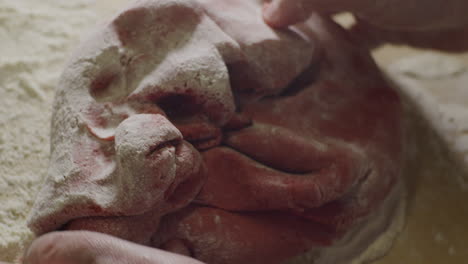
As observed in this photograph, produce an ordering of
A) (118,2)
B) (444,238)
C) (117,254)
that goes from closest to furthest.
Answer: (117,254)
(444,238)
(118,2)

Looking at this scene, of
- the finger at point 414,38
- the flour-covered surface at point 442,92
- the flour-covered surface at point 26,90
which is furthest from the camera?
the finger at point 414,38

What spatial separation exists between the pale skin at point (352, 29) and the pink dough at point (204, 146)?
0.18 feet

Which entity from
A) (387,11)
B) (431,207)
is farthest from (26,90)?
(431,207)

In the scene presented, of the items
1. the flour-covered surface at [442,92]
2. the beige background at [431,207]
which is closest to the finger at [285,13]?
the beige background at [431,207]

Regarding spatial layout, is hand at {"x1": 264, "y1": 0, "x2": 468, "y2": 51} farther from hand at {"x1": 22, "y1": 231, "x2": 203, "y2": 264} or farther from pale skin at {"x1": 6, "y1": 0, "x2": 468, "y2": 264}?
hand at {"x1": 22, "y1": 231, "x2": 203, "y2": 264}

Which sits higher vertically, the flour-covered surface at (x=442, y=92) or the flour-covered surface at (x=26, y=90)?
the flour-covered surface at (x=26, y=90)

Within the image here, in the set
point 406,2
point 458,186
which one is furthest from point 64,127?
point 458,186

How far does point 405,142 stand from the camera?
145cm

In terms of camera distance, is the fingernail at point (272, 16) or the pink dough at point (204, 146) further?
the fingernail at point (272, 16)

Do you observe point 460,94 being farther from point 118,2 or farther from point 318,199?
point 118,2

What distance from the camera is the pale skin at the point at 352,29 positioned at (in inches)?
33.4

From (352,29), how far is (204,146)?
34.6 inches

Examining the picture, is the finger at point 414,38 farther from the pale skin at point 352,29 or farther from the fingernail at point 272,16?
the fingernail at point 272,16

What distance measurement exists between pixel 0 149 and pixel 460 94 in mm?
1572
